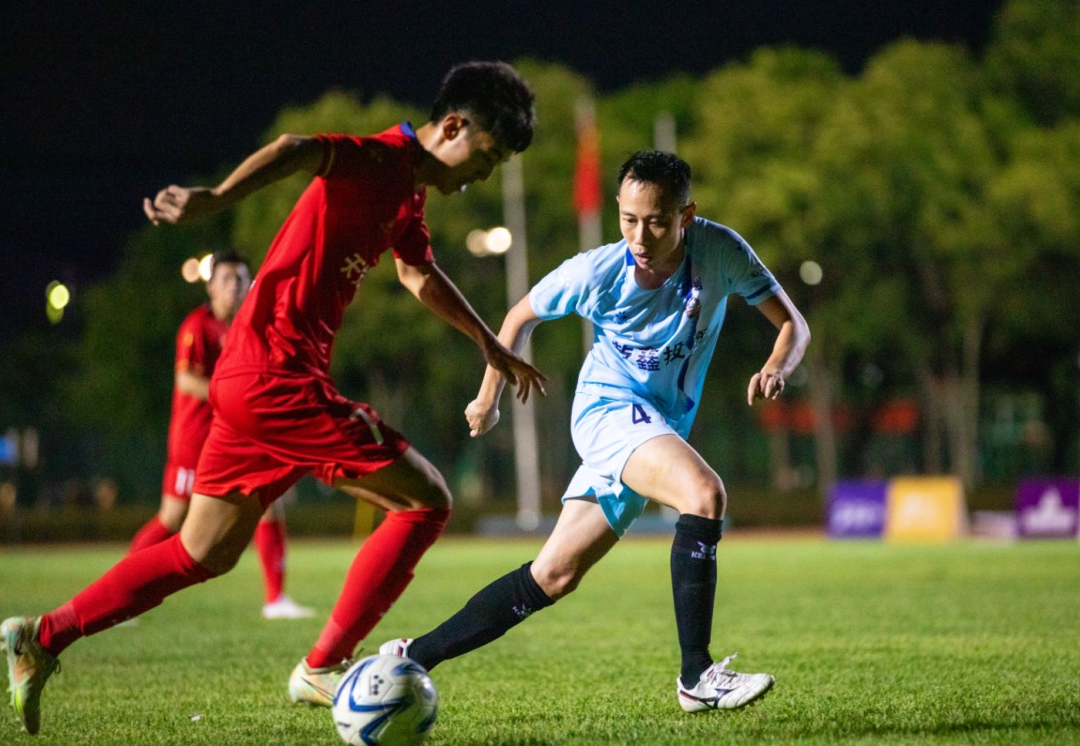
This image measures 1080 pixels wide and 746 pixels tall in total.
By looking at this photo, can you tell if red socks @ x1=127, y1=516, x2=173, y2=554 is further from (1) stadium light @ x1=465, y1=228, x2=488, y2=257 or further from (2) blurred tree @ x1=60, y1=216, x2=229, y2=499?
(2) blurred tree @ x1=60, y1=216, x2=229, y2=499

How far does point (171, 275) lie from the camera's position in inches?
2088

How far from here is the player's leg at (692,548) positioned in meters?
5.57

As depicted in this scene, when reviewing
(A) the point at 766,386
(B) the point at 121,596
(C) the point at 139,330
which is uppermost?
(C) the point at 139,330

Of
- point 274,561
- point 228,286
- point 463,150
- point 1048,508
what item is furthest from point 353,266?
point 1048,508

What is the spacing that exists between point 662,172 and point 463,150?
95cm

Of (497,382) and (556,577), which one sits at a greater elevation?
(497,382)

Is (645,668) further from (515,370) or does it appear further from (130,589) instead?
(130,589)

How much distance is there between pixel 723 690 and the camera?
5.45 m

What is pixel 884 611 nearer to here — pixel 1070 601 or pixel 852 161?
pixel 1070 601

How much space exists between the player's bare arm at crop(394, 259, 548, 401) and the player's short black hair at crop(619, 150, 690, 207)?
0.88 m

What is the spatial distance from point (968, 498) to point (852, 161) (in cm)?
1015

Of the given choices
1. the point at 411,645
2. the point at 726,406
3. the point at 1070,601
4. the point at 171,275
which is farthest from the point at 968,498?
the point at 411,645

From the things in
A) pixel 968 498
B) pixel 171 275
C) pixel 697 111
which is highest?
pixel 697 111

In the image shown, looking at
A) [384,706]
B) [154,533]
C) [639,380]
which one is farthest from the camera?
[154,533]
